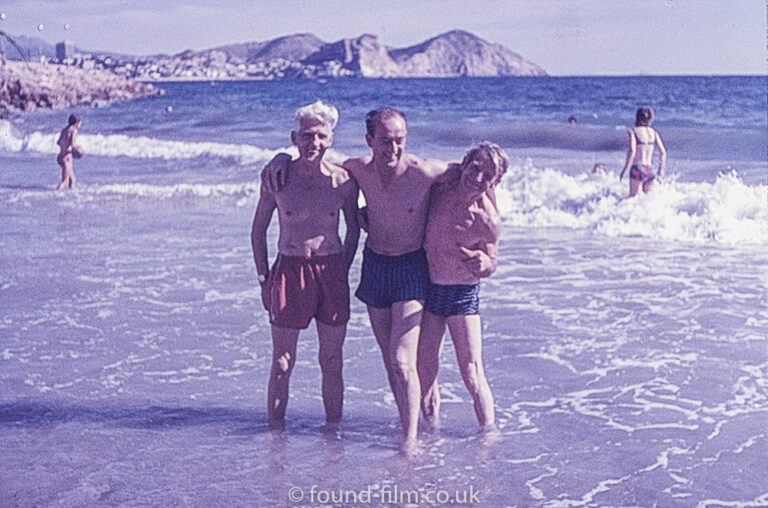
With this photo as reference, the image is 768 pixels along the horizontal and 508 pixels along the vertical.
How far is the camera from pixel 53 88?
177ft

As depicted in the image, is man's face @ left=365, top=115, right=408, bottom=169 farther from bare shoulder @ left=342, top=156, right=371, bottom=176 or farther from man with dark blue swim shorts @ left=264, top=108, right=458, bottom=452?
bare shoulder @ left=342, top=156, right=371, bottom=176

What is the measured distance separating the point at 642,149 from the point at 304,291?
9.14 metres

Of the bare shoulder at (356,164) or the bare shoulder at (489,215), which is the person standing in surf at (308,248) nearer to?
the bare shoulder at (356,164)

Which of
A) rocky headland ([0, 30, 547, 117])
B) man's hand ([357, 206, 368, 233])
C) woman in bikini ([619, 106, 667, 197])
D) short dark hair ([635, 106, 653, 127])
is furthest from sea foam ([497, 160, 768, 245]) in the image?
rocky headland ([0, 30, 547, 117])

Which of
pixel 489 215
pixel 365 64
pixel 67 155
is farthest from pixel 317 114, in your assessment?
pixel 365 64

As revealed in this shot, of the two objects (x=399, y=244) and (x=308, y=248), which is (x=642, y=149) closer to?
(x=399, y=244)

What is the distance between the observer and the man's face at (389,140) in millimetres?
4445

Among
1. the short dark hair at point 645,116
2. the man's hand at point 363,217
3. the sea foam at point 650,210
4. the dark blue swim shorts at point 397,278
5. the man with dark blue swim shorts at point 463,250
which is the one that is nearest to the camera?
the man with dark blue swim shorts at point 463,250

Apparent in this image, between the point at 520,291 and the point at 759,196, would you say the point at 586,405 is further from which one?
the point at 759,196

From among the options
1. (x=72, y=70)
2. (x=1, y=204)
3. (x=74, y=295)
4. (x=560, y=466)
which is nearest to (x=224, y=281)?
(x=74, y=295)

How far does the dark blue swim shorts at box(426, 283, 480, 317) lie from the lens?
15.5 feet

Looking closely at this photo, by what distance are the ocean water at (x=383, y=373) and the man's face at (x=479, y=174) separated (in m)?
1.46

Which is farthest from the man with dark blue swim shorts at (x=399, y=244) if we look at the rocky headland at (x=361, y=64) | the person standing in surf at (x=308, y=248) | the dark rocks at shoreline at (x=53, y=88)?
the rocky headland at (x=361, y=64)

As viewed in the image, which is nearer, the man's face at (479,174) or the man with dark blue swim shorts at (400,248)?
the man's face at (479,174)
